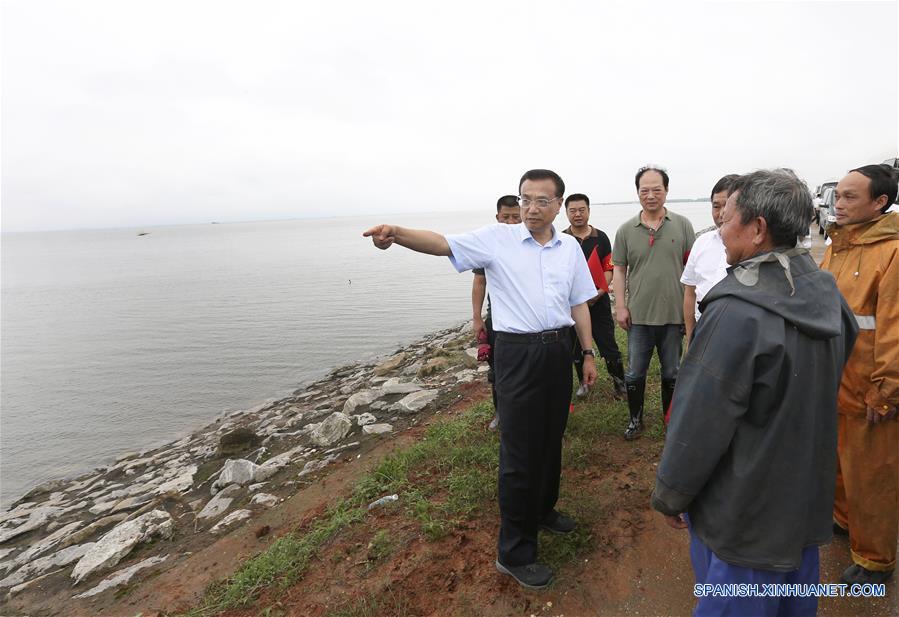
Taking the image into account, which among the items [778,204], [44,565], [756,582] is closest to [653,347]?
[756,582]

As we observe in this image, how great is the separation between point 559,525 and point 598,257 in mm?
3195

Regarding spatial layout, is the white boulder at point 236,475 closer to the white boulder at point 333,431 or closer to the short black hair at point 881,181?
the white boulder at point 333,431

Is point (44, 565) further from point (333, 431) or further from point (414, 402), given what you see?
point (414, 402)

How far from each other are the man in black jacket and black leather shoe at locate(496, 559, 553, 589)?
1327 mm

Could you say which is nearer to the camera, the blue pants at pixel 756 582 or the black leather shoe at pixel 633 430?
the blue pants at pixel 756 582

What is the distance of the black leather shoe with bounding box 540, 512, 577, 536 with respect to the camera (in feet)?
11.0

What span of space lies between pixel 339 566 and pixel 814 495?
296cm

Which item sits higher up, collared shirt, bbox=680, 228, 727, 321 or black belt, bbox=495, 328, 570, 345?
collared shirt, bbox=680, 228, 727, 321

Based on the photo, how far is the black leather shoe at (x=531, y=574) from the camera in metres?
2.93

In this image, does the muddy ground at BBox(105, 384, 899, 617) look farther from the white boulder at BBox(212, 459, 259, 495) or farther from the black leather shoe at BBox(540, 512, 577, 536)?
the white boulder at BBox(212, 459, 259, 495)

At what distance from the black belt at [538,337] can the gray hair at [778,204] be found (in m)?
1.33

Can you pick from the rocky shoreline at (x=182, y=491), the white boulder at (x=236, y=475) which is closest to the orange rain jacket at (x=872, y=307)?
the rocky shoreline at (x=182, y=491)

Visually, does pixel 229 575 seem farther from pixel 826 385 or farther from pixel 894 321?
pixel 894 321

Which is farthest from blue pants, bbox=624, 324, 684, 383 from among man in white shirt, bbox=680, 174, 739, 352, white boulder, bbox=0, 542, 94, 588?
white boulder, bbox=0, 542, 94, 588
